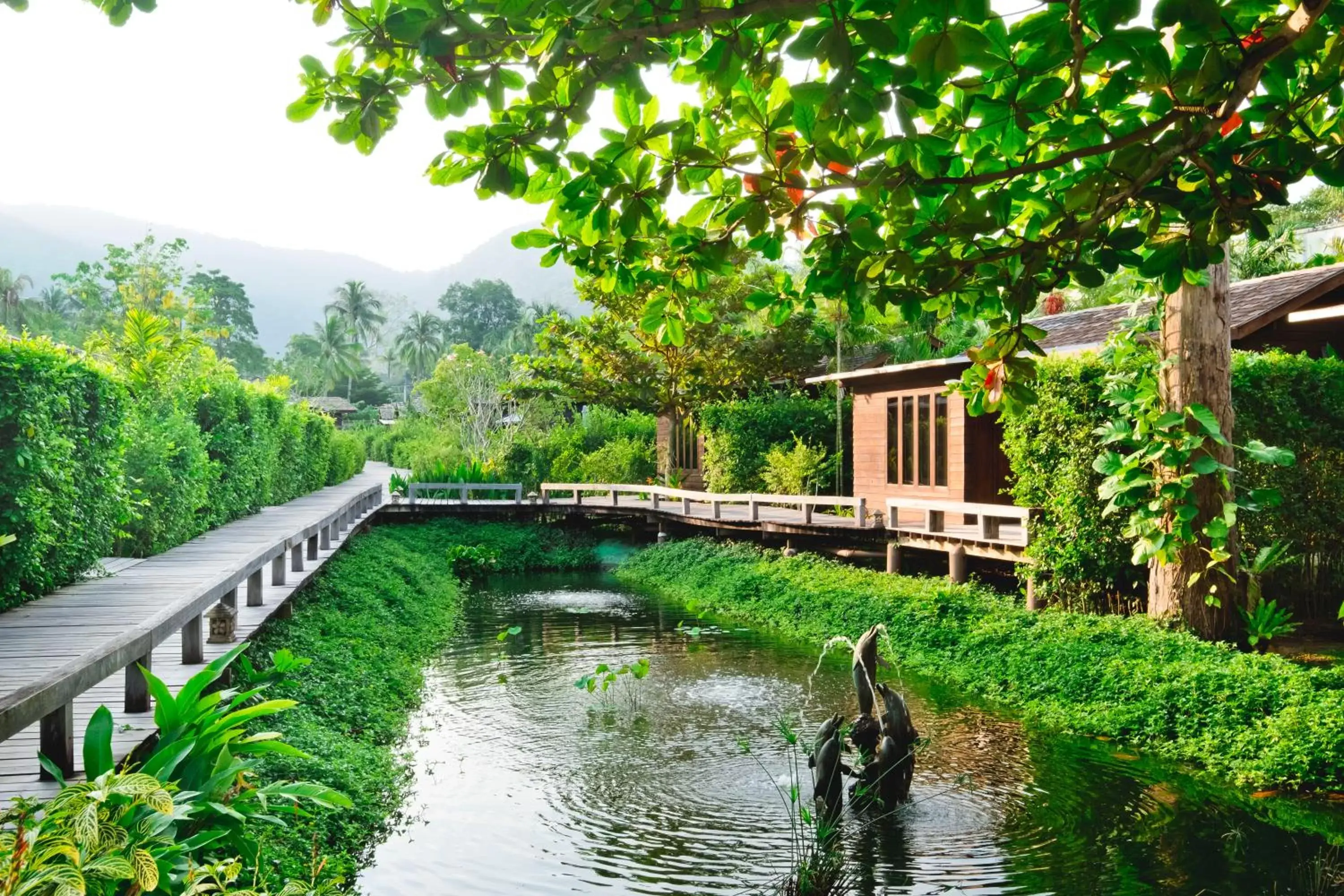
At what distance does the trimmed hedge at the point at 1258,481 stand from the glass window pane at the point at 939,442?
531 centimetres

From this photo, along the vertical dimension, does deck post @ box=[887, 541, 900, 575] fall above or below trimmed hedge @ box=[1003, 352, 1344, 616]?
below

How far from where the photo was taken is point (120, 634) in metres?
6.09

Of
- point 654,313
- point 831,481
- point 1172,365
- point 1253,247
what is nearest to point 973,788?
point 1172,365

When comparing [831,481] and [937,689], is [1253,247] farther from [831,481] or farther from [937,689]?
[937,689]

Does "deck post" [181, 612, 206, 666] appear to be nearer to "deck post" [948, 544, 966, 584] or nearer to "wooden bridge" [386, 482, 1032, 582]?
"wooden bridge" [386, 482, 1032, 582]

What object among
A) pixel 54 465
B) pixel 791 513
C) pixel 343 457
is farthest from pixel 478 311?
pixel 54 465

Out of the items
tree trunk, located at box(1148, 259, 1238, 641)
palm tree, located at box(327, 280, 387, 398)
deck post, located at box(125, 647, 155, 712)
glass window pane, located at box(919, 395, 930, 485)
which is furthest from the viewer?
palm tree, located at box(327, 280, 387, 398)

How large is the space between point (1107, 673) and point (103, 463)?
1055 centimetres

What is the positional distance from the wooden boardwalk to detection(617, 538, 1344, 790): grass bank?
7.71 m

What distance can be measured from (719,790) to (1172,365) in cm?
655

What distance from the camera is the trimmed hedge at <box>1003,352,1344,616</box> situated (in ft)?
37.9

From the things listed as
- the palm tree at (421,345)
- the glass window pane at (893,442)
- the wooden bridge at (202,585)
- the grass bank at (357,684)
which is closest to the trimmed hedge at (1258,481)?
the wooden bridge at (202,585)

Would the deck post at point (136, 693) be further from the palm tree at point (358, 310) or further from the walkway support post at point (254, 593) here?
the palm tree at point (358, 310)

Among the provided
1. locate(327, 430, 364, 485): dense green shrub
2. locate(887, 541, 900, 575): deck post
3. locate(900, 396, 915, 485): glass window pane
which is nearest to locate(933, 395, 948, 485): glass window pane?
locate(900, 396, 915, 485): glass window pane
